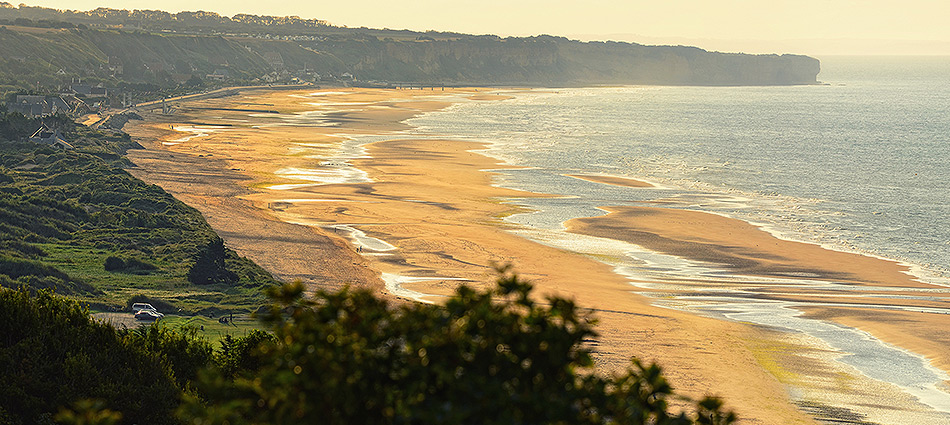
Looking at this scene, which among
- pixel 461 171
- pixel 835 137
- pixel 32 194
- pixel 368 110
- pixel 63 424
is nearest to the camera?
pixel 63 424

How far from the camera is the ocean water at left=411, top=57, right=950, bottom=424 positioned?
29.0 m

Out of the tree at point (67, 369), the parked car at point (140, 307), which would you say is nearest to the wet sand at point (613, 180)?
the parked car at point (140, 307)

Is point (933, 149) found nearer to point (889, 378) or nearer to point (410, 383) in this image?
point (889, 378)

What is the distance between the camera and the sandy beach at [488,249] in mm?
28672

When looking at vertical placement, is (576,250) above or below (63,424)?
below

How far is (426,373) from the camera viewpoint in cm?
540

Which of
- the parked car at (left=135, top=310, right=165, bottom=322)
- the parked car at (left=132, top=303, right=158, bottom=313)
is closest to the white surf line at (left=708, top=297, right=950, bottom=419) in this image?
the parked car at (left=135, top=310, right=165, bottom=322)

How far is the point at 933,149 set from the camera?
102m

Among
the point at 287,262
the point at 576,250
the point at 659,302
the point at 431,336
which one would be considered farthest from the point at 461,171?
the point at 431,336

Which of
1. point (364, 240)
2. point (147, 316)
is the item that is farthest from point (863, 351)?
point (364, 240)

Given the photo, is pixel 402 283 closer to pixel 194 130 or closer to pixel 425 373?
pixel 425 373

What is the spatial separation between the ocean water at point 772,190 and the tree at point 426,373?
20.5 metres

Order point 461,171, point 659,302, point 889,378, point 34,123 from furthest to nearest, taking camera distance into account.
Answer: point 34,123, point 461,171, point 659,302, point 889,378

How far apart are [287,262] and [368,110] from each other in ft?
319
